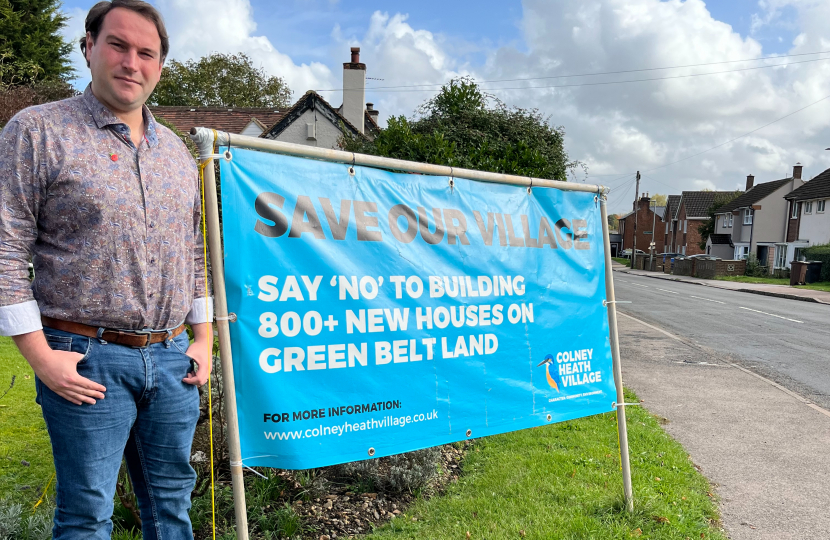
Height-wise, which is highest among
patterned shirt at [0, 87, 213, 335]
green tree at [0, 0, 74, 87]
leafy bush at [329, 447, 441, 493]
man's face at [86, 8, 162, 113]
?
green tree at [0, 0, 74, 87]

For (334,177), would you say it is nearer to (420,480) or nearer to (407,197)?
(407,197)

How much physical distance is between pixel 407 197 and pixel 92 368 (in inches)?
62.1

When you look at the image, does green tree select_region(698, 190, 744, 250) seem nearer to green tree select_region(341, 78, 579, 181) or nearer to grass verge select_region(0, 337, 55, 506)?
green tree select_region(341, 78, 579, 181)

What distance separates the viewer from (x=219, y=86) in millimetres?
42562

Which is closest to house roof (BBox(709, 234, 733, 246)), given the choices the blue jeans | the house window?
the house window

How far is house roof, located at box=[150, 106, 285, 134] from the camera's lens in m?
27.6

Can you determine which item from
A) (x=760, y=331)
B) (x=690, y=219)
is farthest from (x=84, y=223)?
(x=690, y=219)

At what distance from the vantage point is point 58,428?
6.14 ft

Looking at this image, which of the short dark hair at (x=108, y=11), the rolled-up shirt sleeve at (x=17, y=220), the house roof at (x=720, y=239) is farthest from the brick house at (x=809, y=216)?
the rolled-up shirt sleeve at (x=17, y=220)

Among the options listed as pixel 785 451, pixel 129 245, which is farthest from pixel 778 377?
pixel 129 245

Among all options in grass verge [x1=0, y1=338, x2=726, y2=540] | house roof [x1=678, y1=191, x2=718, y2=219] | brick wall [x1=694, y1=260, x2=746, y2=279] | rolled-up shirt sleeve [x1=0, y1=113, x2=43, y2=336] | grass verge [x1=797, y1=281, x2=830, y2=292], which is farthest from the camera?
house roof [x1=678, y1=191, x2=718, y2=219]

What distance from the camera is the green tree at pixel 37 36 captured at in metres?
24.9

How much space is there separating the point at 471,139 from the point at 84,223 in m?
6.50

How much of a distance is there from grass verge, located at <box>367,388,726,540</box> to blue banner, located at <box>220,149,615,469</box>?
23.9 inches
